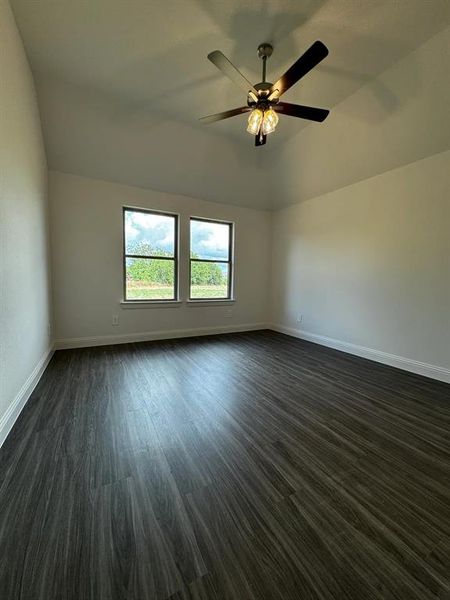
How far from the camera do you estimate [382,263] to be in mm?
3391

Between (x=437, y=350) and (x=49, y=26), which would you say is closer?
(x=49, y=26)

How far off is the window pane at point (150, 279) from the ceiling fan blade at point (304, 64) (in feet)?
10.1

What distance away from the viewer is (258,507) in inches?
47.2

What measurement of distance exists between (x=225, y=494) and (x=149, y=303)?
11.4 feet

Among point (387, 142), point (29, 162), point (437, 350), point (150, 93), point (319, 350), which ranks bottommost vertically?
point (319, 350)

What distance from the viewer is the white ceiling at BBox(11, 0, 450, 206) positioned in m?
1.92

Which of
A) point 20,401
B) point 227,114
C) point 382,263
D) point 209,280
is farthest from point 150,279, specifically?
point 382,263

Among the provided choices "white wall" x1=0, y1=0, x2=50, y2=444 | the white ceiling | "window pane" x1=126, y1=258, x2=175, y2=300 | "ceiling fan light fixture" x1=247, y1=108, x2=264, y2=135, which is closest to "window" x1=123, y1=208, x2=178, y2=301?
"window pane" x1=126, y1=258, x2=175, y2=300

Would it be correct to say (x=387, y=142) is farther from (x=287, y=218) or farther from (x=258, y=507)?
(x=258, y=507)

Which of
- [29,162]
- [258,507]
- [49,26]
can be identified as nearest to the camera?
[258,507]

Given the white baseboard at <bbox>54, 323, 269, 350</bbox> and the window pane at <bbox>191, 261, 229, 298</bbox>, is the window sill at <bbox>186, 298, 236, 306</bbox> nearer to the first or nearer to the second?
the window pane at <bbox>191, 261, 229, 298</bbox>

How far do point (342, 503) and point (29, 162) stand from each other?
3672 mm

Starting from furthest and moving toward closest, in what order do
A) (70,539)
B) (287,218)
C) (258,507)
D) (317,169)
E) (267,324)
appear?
(267,324)
(287,218)
(317,169)
(258,507)
(70,539)

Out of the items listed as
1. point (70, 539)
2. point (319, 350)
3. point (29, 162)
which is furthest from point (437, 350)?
point (29, 162)
